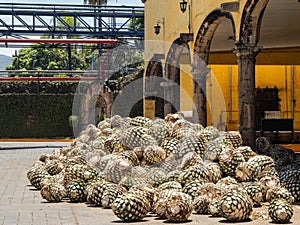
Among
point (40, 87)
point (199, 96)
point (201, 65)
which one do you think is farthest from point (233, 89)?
point (40, 87)

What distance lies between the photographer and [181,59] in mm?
18766

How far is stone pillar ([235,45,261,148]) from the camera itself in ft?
37.3

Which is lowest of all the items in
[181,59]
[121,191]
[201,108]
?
[121,191]

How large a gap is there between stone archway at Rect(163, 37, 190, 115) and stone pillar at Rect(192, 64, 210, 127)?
1.73 m

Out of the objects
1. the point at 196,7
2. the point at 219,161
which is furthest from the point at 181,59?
the point at 219,161

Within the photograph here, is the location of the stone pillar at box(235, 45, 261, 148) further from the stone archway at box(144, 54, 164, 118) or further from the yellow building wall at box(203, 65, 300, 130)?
the yellow building wall at box(203, 65, 300, 130)

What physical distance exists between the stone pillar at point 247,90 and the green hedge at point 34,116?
2091cm

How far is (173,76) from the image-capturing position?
19.0 meters

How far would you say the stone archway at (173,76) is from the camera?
17.6 metres

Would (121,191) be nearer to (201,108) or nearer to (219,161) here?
(219,161)

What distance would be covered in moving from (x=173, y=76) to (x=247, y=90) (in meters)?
7.67

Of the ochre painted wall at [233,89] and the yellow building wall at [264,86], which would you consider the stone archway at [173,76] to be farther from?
the yellow building wall at [264,86]

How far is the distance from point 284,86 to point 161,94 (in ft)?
13.2

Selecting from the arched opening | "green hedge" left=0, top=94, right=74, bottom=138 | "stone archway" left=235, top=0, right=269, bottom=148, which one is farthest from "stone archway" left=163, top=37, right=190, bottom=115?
"green hedge" left=0, top=94, right=74, bottom=138
